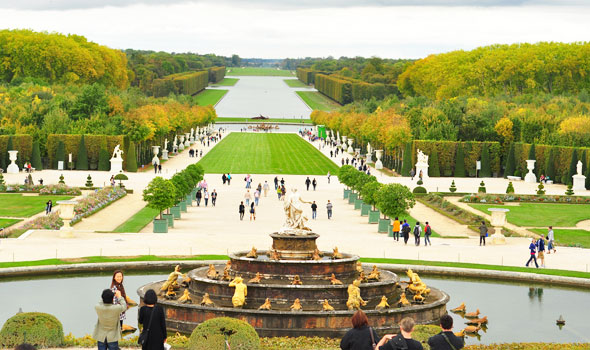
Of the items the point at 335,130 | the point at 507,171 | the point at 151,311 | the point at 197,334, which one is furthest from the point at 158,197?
the point at 335,130

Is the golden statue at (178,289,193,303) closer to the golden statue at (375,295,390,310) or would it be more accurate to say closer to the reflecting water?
the reflecting water

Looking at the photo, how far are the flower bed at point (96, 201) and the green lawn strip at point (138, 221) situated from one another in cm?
225

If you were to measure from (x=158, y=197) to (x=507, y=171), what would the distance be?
45787mm

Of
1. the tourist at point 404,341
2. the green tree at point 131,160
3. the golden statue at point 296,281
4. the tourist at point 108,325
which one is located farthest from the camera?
the green tree at point 131,160

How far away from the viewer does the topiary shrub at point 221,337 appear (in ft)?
62.7

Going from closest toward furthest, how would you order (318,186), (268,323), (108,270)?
(268,323) → (108,270) → (318,186)

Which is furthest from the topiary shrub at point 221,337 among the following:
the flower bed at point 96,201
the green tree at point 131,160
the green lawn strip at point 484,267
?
the green tree at point 131,160

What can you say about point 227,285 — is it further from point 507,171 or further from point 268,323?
point 507,171

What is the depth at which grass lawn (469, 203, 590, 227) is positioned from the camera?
50.7 m

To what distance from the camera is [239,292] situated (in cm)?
2428

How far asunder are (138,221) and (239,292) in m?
24.8

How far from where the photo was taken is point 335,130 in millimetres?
131750

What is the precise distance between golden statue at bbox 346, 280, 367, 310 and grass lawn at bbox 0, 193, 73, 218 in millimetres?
28547

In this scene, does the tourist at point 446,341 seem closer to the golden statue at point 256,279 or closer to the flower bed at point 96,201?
the golden statue at point 256,279
